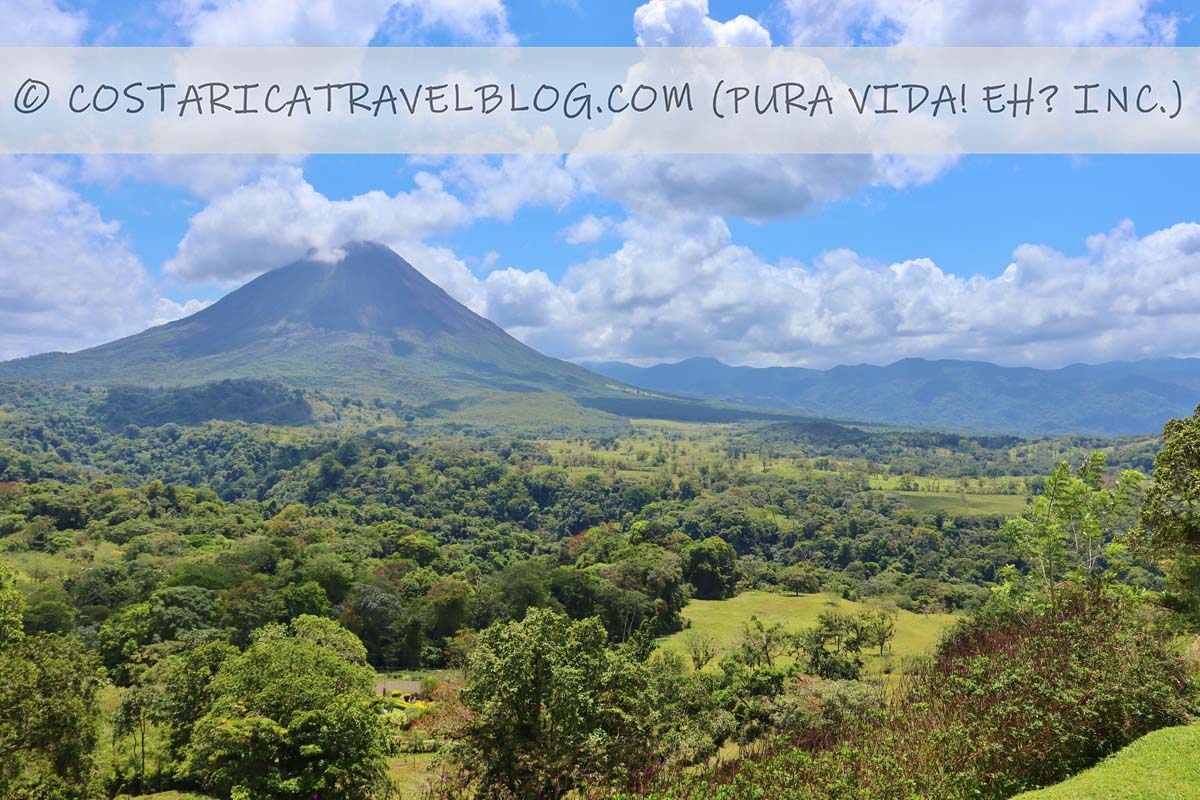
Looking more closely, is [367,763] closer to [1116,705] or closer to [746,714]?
[746,714]

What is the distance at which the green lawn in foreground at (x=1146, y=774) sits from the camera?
8.36 meters

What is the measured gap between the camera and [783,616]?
4997 cm

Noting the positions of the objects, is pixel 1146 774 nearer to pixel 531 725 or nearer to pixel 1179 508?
pixel 1179 508

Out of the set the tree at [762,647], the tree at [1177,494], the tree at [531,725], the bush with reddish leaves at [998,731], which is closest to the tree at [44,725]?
the tree at [531,725]

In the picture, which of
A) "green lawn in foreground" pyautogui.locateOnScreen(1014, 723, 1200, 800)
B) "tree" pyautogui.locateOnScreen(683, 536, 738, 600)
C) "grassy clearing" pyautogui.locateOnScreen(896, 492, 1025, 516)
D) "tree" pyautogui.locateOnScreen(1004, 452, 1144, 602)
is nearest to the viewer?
"green lawn in foreground" pyautogui.locateOnScreen(1014, 723, 1200, 800)

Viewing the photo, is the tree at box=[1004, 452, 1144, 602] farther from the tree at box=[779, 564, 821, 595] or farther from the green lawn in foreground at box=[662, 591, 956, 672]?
the tree at box=[779, 564, 821, 595]

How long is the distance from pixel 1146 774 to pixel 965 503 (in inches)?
4138

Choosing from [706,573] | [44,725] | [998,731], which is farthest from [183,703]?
[706,573]

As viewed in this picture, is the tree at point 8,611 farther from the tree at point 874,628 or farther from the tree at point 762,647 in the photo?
the tree at point 874,628

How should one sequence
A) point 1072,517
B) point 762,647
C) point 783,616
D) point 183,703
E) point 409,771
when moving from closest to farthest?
point 183,703 → point 409,771 → point 1072,517 → point 762,647 → point 783,616

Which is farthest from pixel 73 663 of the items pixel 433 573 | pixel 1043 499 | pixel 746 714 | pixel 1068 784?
pixel 433 573

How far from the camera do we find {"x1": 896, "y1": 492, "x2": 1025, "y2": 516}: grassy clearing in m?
94.6

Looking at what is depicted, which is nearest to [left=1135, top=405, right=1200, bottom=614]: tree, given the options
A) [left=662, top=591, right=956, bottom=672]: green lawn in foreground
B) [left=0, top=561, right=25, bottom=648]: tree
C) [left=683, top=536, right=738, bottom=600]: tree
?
[left=0, top=561, right=25, bottom=648]: tree

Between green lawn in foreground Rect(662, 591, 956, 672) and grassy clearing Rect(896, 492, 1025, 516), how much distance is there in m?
45.1
